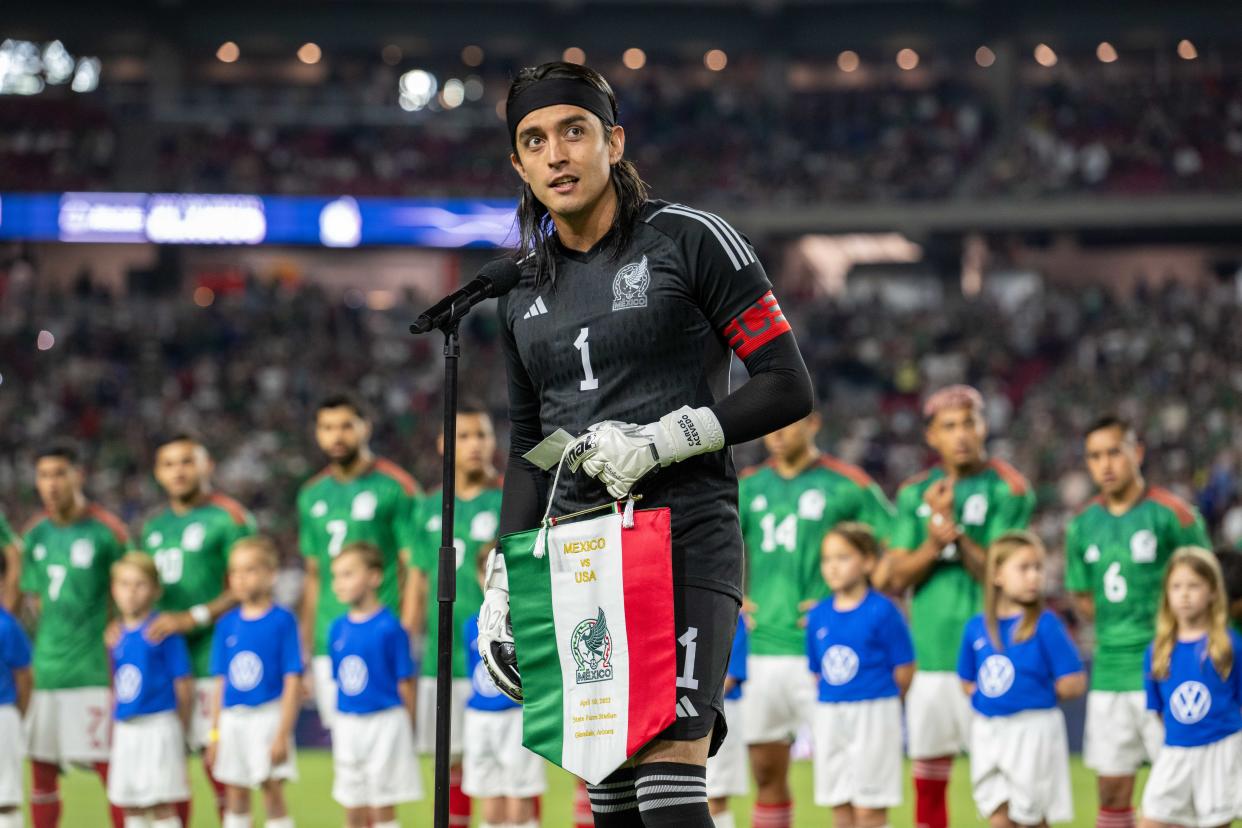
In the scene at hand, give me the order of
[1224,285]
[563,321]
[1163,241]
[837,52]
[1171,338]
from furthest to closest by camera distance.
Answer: [837,52]
[1163,241]
[1224,285]
[1171,338]
[563,321]

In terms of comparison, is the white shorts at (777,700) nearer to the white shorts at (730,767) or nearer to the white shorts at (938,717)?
the white shorts at (730,767)

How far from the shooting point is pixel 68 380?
23.0 m

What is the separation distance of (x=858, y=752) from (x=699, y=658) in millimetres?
3863

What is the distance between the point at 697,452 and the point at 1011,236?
26121 millimetres

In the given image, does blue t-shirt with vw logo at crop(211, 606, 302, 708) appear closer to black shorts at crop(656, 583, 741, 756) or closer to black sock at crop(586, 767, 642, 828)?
black sock at crop(586, 767, 642, 828)

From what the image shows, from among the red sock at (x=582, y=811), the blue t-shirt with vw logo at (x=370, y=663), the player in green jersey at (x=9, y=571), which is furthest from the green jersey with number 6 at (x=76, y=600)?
the red sock at (x=582, y=811)

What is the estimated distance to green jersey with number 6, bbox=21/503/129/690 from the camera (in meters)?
7.77

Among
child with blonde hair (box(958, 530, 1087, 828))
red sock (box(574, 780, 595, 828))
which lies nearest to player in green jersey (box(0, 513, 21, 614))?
red sock (box(574, 780, 595, 828))

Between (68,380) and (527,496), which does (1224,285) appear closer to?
(68,380)

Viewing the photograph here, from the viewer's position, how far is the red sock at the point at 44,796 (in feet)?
24.4

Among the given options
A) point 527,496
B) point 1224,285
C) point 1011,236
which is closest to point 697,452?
point 527,496

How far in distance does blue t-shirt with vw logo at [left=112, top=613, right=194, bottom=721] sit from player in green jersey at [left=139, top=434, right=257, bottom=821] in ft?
1.03

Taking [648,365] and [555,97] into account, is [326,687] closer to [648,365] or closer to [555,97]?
[648,365]

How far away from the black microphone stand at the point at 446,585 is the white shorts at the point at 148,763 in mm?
4333
